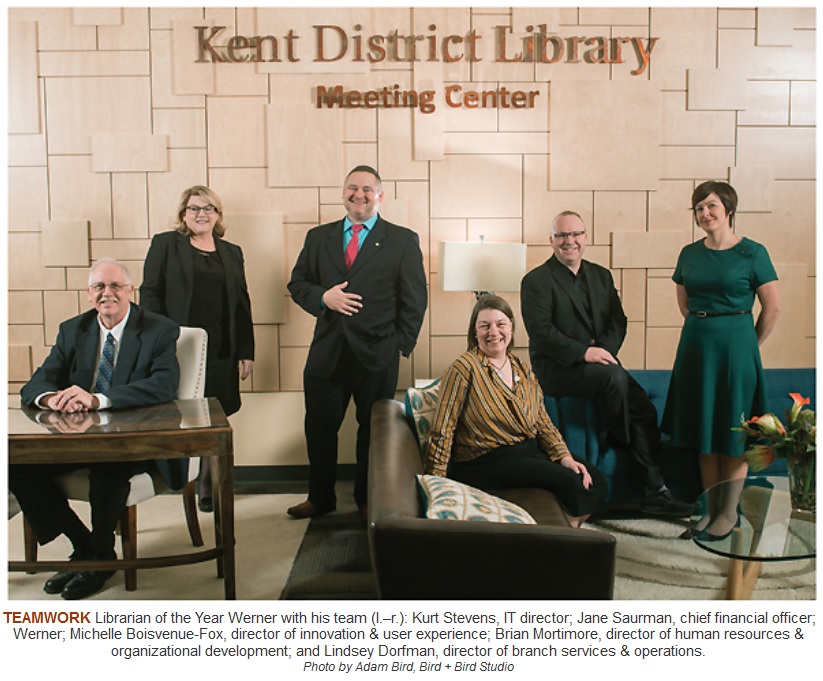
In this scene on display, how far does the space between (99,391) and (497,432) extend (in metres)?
1.66

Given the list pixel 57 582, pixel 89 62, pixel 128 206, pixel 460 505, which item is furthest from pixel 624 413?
pixel 89 62

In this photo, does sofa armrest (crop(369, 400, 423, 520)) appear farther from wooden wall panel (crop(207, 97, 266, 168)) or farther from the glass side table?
wooden wall panel (crop(207, 97, 266, 168))

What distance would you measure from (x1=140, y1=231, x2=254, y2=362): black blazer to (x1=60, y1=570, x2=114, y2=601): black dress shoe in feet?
5.46

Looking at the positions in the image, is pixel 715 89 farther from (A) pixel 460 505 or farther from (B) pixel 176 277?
(A) pixel 460 505

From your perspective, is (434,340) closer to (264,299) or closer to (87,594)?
(264,299)

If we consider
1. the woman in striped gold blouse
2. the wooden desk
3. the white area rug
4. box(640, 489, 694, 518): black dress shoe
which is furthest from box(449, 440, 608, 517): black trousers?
the wooden desk

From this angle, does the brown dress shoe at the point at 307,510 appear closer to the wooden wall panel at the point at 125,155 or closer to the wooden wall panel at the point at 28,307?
the wooden wall panel at the point at 28,307

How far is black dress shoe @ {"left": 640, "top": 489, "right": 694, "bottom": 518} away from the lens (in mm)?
4020

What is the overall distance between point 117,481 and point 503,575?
5.61 feet

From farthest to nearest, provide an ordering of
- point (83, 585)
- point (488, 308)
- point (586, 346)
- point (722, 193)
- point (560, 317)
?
point (560, 317) < point (586, 346) < point (722, 193) < point (488, 308) < point (83, 585)

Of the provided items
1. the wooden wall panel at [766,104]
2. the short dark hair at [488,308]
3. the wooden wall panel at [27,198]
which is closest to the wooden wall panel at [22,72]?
the wooden wall panel at [27,198]

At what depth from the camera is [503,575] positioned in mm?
2100

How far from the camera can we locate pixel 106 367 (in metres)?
3.35

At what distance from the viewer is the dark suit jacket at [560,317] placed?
4.12 m
